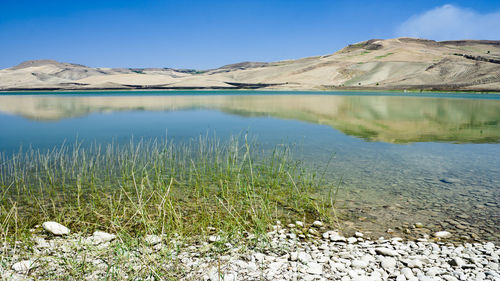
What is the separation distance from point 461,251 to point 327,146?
9.27 meters

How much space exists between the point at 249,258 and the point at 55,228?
3220mm

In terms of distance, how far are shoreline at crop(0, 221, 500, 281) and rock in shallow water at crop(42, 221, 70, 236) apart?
Answer: 0.11 meters

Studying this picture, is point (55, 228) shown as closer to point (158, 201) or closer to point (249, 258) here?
point (158, 201)

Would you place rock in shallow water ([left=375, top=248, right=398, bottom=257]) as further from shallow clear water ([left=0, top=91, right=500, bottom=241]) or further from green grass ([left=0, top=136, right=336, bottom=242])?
green grass ([left=0, top=136, right=336, bottom=242])

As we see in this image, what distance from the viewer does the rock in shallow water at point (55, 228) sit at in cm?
531

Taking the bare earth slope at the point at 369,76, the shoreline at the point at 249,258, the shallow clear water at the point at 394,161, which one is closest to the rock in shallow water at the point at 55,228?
the shoreline at the point at 249,258

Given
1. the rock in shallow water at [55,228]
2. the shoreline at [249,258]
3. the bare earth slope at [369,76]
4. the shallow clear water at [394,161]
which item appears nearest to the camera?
the shoreline at [249,258]

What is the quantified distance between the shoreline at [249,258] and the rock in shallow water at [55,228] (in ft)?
0.36

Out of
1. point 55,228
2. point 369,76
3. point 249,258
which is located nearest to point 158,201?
point 55,228

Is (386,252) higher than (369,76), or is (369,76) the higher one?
(369,76)

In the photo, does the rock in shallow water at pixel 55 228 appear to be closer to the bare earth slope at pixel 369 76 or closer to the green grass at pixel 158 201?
the green grass at pixel 158 201

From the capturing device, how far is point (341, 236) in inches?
213

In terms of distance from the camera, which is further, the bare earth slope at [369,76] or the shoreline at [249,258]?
the bare earth slope at [369,76]

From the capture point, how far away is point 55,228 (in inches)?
211
